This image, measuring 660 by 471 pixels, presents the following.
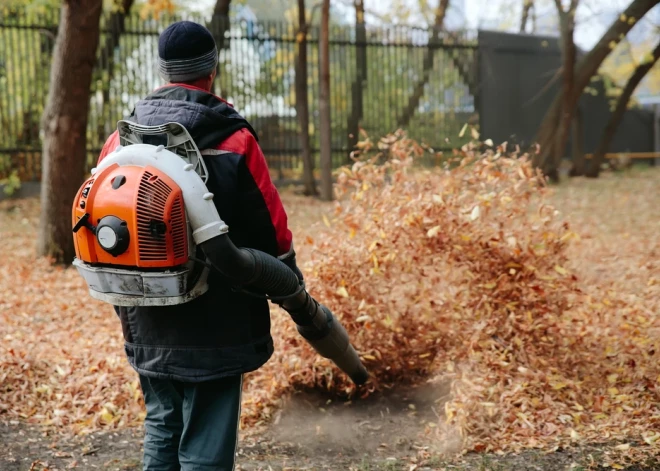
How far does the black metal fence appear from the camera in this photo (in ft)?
38.7

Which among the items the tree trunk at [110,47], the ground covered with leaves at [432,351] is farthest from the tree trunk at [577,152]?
the ground covered with leaves at [432,351]

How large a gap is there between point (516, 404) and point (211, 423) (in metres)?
2.21

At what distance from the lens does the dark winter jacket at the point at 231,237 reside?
239 centimetres

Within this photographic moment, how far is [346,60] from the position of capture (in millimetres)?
13844

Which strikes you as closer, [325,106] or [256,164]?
[256,164]

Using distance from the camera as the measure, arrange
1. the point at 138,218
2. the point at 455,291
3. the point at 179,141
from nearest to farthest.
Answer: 1. the point at 138,218
2. the point at 179,141
3. the point at 455,291

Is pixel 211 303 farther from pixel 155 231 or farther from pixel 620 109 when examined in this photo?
pixel 620 109

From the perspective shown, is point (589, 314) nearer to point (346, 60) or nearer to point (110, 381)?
point (110, 381)

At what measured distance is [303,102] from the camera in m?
12.9

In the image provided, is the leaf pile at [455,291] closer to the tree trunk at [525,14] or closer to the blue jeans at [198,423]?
the blue jeans at [198,423]

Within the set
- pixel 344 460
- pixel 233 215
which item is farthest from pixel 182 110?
pixel 344 460

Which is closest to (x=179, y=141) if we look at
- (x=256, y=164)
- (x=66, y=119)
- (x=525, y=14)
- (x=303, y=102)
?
(x=256, y=164)

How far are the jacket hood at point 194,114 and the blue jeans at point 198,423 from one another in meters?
0.78

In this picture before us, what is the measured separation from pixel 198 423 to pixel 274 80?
11.4 m
